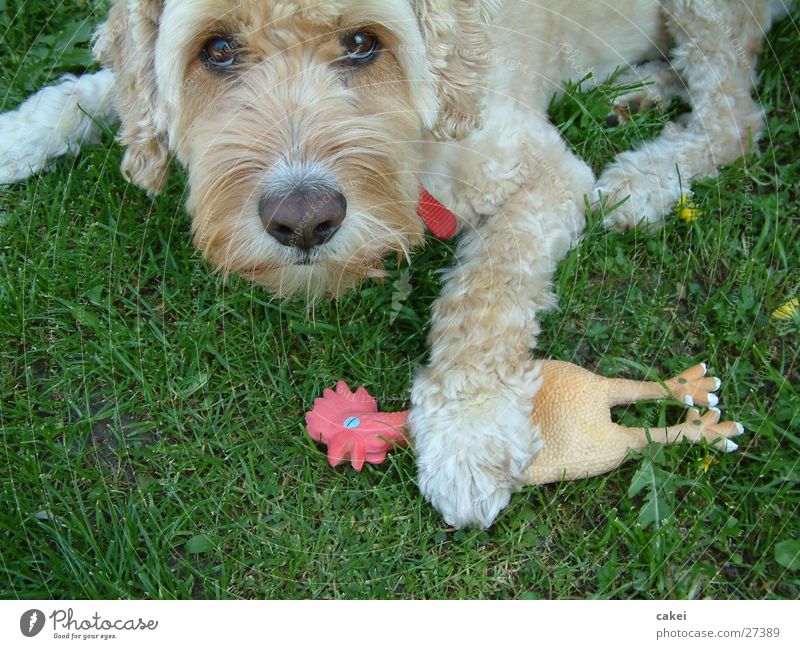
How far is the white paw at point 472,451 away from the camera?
2279 millimetres

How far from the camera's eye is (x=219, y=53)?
212 centimetres

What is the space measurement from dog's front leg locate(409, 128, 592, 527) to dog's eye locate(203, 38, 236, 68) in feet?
3.44

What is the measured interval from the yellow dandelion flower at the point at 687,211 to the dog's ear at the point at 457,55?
1050 millimetres

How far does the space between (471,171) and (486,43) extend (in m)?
0.45

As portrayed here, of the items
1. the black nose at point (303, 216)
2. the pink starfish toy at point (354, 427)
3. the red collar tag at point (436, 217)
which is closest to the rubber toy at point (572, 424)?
the pink starfish toy at point (354, 427)

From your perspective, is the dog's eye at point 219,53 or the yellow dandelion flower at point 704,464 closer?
the dog's eye at point 219,53

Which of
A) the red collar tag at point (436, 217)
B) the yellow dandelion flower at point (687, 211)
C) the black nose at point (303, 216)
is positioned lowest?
the yellow dandelion flower at point (687, 211)

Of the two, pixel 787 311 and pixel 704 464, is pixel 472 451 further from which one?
pixel 787 311

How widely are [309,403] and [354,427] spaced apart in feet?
0.83

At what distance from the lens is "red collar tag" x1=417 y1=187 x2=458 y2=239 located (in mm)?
2596
